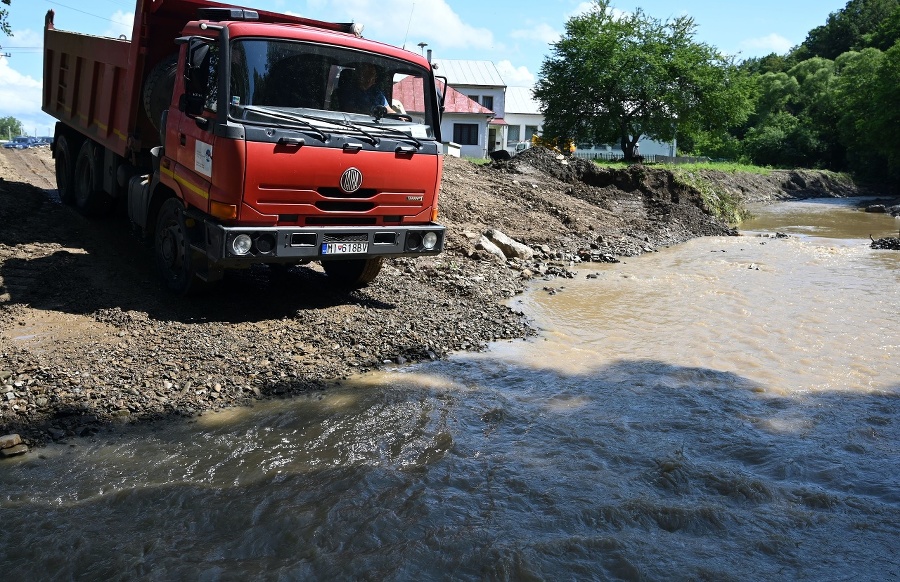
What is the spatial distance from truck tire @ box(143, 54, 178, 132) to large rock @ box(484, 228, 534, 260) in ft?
20.6

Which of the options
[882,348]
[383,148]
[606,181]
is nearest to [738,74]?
[606,181]

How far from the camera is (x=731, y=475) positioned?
5.04 m

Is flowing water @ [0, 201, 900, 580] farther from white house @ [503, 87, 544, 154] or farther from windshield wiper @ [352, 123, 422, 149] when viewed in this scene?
white house @ [503, 87, 544, 154]

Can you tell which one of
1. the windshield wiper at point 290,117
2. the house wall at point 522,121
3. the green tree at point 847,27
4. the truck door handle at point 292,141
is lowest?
the truck door handle at point 292,141

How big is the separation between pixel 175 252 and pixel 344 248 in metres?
1.93

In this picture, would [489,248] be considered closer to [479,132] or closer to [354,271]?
[354,271]

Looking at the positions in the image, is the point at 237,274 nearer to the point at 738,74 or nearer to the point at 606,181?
the point at 606,181

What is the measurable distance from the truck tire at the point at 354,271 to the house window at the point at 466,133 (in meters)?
Result: 43.7

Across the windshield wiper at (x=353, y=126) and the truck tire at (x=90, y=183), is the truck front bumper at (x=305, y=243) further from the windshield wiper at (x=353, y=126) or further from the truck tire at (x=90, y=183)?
the truck tire at (x=90, y=183)

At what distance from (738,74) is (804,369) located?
35.8m

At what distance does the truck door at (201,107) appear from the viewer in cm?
677

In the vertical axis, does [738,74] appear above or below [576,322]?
above

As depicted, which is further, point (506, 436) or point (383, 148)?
point (383, 148)

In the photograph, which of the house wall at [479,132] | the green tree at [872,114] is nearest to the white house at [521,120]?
the house wall at [479,132]
